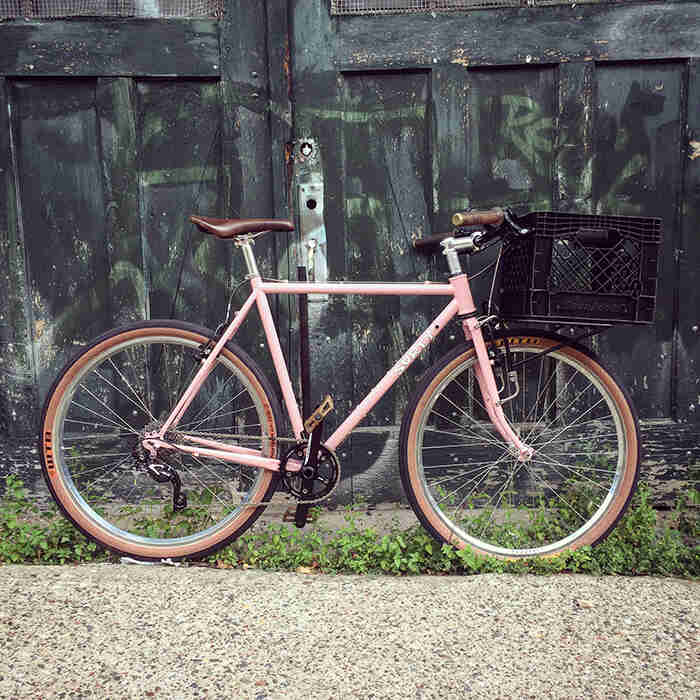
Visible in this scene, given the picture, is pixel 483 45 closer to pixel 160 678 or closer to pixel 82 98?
pixel 82 98

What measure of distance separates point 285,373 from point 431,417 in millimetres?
888

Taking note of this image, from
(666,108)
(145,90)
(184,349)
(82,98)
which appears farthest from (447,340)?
(82,98)

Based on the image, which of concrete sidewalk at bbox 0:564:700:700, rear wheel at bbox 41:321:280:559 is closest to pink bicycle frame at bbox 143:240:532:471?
rear wheel at bbox 41:321:280:559

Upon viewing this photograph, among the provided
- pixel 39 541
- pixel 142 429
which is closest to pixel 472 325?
pixel 142 429

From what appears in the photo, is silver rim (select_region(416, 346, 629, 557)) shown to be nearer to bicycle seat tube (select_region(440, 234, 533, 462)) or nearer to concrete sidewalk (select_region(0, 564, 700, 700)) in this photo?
bicycle seat tube (select_region(440, 234, 533, 462))

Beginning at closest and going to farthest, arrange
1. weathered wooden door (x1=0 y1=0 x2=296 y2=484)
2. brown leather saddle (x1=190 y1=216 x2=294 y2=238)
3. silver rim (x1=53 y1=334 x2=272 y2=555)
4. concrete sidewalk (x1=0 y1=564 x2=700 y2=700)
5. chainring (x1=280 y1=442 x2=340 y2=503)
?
concrete sidewalk (x1=0 y1=564 x2=700 y2=700) → brown leather saddle (x1=190 y1=216 x2=294 y2=238) → chainring (x1=280 y1=442 x2=340 y2=503) → weathered wooden door (x1=0 y1=0 x2=296 y2=484) → silver rim (x1=53 y1=334 x2=272 y2=555)

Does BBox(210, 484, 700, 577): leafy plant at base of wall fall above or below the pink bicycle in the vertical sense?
below

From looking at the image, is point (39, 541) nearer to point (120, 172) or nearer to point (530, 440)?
point (120, 172)

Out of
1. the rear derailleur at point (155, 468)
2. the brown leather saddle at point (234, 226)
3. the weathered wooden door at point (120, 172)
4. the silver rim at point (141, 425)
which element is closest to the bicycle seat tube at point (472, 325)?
the brown leather saddle at point (234, 226)

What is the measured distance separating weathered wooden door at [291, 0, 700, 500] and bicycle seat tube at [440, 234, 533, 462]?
51 centimetres

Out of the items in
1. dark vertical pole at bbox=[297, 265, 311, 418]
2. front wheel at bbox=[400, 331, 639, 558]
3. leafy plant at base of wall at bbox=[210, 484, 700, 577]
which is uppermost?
dark vertical pole at bbox=[297, 265, 311, 418]

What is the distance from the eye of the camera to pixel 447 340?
10.2ft

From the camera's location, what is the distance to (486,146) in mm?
3029

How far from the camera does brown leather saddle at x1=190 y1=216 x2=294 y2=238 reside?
2.50 meters
